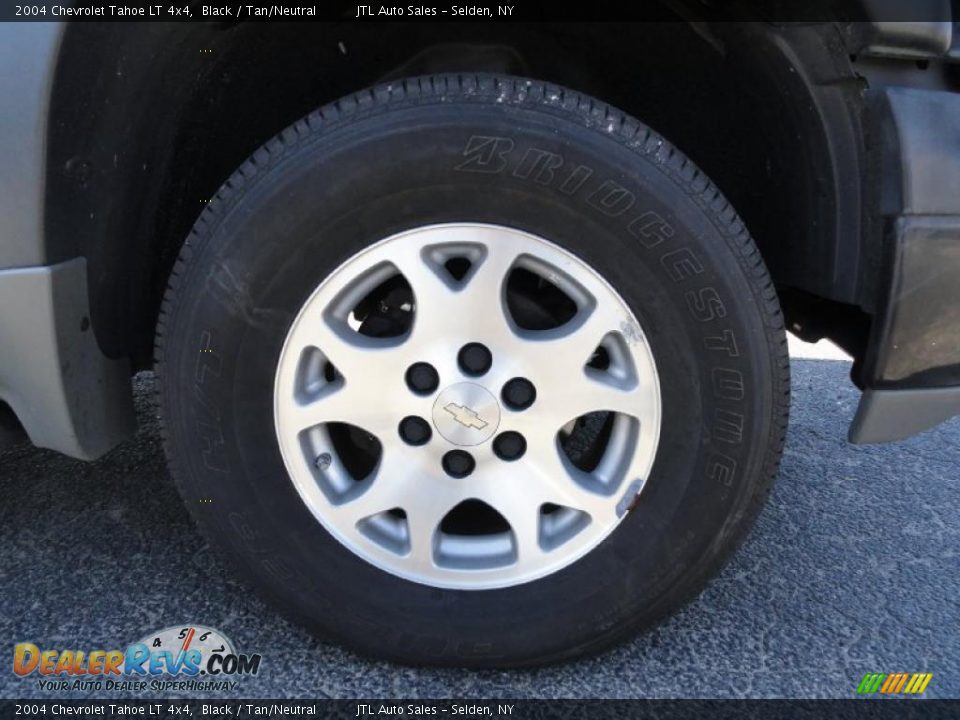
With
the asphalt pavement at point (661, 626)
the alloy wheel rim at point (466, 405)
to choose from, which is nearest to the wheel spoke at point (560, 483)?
the alloy wheel rim at point (466, 405)

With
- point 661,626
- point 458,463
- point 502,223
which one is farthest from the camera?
point 661,626

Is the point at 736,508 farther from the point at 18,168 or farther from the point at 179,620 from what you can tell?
the point at 18,168

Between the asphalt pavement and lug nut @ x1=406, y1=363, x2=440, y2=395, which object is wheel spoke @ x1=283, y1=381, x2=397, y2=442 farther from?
the asphalt pavement

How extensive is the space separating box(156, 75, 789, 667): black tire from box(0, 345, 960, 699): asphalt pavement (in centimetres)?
10

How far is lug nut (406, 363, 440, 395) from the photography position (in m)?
1.53

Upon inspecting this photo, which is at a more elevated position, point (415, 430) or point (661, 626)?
point (415, 430)

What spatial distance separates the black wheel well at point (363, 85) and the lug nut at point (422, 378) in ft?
1.99

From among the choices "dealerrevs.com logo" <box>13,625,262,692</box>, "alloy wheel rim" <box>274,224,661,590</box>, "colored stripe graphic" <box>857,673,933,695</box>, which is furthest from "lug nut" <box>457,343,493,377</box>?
"colored stripe graphic" <box>857,673,933,695</box>

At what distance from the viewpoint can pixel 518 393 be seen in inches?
60.7

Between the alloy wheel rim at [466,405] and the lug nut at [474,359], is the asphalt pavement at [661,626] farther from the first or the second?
the lug nut at [474,359]

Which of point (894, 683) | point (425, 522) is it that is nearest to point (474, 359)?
point (425, 522)

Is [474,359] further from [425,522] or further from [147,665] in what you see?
[147,665]

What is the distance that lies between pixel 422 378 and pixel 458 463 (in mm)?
174

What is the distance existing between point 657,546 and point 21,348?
1.19 meters
